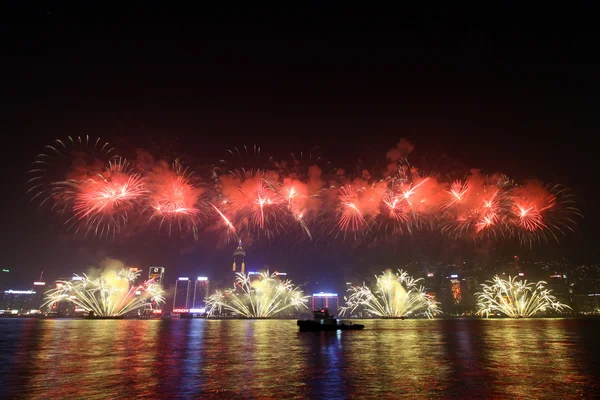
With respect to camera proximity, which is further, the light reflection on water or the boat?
the boat

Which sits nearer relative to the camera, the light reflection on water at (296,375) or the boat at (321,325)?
the light reflection on water at (296,375)

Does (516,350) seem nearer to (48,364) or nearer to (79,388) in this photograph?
(79,388)

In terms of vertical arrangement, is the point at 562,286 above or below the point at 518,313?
above

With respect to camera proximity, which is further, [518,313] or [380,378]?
[518,313]

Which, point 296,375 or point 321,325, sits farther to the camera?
point 321,325

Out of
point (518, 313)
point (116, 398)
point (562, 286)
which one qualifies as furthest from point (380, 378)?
point (562, 286)

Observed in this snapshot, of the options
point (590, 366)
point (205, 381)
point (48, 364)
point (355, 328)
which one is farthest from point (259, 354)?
point (355, 328)

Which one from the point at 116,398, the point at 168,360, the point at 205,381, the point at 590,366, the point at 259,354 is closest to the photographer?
the point at 116,398

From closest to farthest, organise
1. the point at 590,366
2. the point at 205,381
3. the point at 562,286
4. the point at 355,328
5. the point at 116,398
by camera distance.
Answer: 1. the point at 116,398
2. the point at 205,381
3. the point at 590,366
4. the point at 355,328
5. the point at 562,286

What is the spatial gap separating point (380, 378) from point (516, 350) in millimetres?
22654

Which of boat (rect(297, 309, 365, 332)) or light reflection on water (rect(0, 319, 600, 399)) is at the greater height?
light reflection on water (rect(0, 319, 600, 399))

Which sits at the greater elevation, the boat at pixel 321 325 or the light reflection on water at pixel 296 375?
the light reflection on water at pixel 296 375

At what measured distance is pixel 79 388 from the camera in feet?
59.0

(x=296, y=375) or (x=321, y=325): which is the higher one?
(x=296, y=375)
